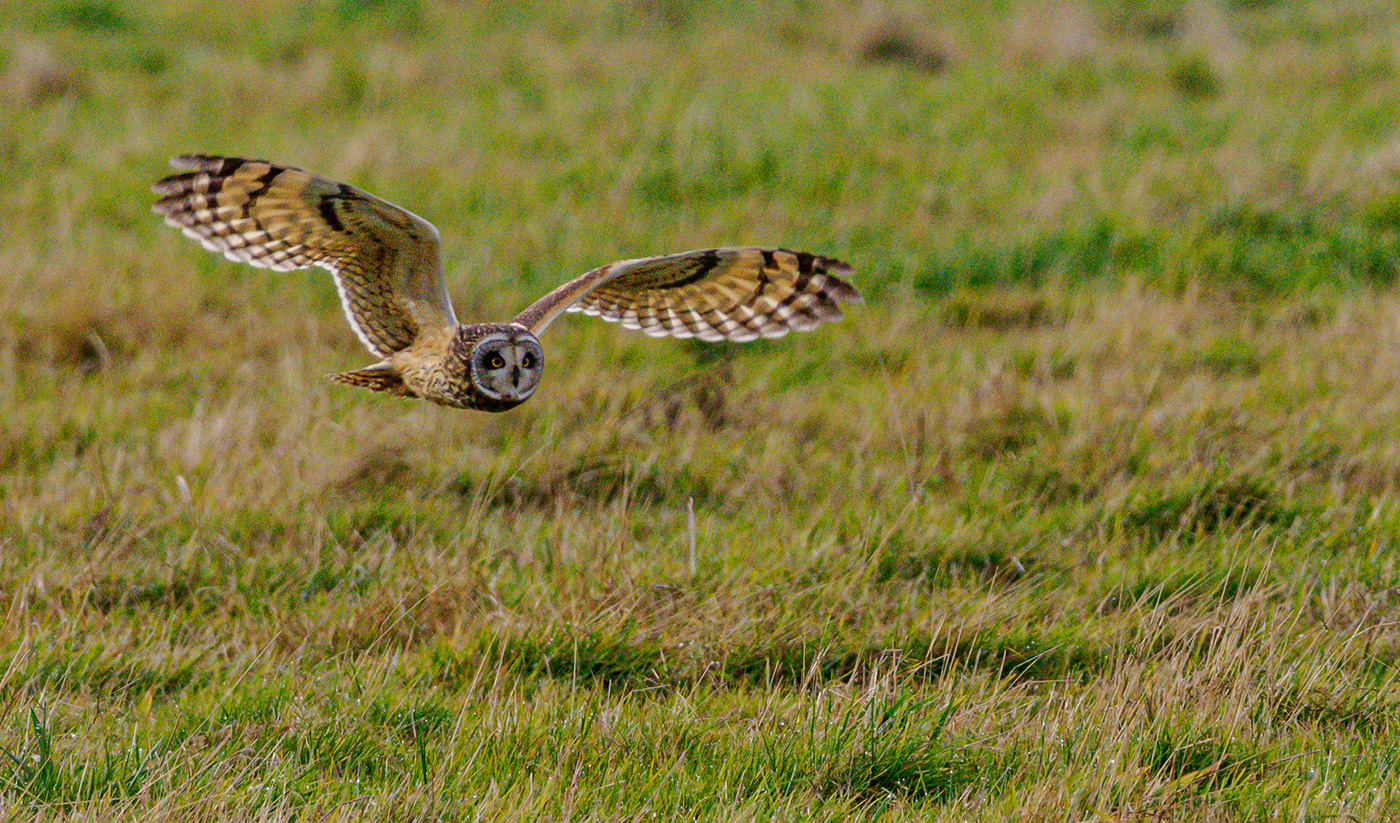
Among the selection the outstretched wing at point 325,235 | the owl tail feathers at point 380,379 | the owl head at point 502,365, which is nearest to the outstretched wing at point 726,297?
the outstretched wing at point 325,235

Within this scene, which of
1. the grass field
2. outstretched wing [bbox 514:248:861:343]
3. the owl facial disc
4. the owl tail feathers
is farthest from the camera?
outstretched wing [bbox 514:248:861:343]

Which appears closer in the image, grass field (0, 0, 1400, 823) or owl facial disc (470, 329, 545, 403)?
owl facial disc (470, 329, 545, 403)

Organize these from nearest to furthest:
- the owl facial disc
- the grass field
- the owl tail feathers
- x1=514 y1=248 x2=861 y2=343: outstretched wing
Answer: the owl facial disc, the grass field, the owl tail feathers, x1=514 y1=248 x2=861 y2=343: outstretched wing

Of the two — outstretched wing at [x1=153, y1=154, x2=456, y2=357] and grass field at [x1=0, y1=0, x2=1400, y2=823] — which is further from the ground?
outstretched wing at [x1=153, y1=154, x2=456, y2=357]

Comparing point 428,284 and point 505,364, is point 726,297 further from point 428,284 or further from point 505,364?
point 505,364

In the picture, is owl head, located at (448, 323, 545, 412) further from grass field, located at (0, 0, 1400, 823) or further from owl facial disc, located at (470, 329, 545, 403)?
grass field, located at (0, 0, 1400, 823)

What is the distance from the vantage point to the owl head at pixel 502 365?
3486 mm

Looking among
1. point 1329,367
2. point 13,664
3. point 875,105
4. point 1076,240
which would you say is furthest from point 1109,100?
point 13,664

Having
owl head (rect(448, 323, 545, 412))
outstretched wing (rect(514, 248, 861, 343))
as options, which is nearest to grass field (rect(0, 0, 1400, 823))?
outstretched wing (rect(514, 248, 861, 343))

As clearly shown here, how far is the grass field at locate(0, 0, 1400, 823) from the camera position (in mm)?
3680

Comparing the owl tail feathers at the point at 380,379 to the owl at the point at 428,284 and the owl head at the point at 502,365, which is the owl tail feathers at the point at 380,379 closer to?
the owl at the point at 428,284

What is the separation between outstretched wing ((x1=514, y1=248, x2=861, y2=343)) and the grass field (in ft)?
2.17

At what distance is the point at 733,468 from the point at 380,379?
183cm

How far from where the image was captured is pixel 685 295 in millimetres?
4680
